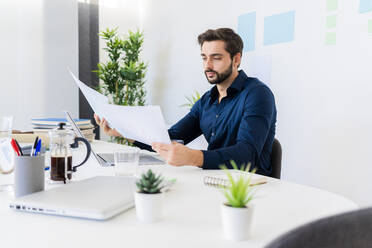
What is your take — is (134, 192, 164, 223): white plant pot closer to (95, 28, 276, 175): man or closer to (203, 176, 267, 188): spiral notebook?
(203, 176, 267, 188): spiral notebook

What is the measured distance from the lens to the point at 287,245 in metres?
0.31

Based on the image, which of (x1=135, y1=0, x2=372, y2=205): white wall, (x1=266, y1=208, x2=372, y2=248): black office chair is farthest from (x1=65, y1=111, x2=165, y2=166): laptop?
(x1=135, y1=0, x2=372, y2=205): white wall

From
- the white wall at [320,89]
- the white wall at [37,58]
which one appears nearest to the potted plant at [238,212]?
the white wall at [320,89]

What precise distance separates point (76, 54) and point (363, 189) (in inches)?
121

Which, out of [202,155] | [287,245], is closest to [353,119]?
[202,155]

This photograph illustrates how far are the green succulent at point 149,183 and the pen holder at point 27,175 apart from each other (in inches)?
12.0

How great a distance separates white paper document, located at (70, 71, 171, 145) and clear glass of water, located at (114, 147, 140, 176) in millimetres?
144

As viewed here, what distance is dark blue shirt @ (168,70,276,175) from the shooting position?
56.7 inches

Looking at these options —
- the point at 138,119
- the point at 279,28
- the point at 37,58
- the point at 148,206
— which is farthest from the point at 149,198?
the point at 37,58

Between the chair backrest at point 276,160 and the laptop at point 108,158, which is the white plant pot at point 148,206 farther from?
Result: the chair backrest at point 276,160

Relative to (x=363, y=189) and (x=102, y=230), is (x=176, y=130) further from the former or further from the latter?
(x=102, y=230)

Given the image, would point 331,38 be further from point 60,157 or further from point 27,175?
point 27,175

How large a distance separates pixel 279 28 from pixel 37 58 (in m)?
2.42

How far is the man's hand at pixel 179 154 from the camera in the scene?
48.6 inches
